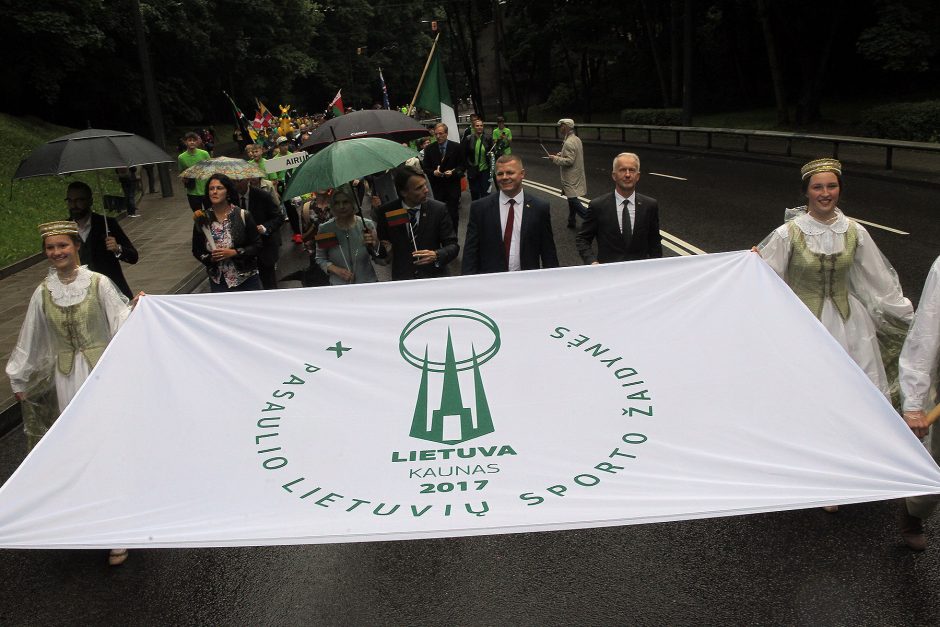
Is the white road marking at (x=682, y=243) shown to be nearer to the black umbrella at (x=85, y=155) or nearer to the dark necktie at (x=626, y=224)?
the dark necktie at (x=626, y=224)

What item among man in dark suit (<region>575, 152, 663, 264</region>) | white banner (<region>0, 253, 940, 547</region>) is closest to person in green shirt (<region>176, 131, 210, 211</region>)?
man in dark suit (<region>575, 152, 663, 264</region>)

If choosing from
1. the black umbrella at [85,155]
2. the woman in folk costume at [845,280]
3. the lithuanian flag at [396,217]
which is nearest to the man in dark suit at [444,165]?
the black umbrella at [85,155]

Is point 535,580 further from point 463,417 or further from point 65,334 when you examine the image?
point 65,334

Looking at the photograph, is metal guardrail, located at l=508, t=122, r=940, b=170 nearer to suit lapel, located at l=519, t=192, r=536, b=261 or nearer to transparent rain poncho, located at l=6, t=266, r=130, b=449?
suit lapel, located at l=519, t=192, r=536, b=261

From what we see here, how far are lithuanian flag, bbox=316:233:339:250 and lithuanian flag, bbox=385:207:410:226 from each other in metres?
0.51

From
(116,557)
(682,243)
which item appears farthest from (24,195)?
(116,557)

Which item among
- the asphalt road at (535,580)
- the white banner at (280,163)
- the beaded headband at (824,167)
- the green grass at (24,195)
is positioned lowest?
the asphalt road at (535,580)

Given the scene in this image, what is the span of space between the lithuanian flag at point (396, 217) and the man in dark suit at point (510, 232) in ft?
2.85

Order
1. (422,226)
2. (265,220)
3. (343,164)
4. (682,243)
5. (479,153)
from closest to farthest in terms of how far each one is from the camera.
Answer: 1. (343,164)
2. (422,226)
3. (265,220)
4. (682,243)
5. (479,153)

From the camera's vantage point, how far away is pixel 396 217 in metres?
7.36

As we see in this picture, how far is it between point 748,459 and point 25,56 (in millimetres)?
36687

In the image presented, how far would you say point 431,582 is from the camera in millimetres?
4812

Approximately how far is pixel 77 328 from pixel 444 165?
9210 millimetres

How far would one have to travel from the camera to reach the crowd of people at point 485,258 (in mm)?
5324
